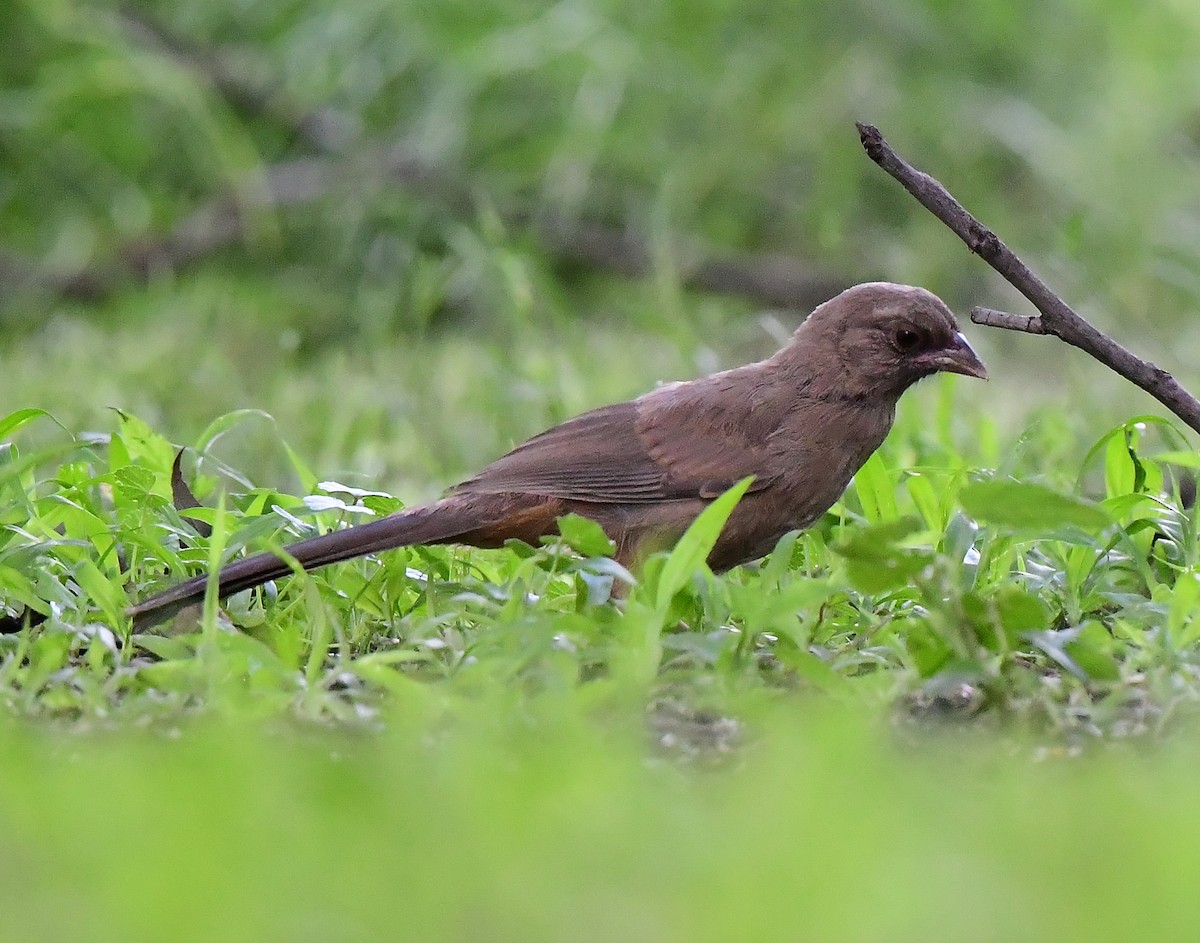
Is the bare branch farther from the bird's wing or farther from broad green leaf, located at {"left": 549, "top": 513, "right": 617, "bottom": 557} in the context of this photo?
broad green leaf, located at {"left": 549, "top": 513, "right": 617, "bottom": 557}

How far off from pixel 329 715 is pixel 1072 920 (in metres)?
1.34

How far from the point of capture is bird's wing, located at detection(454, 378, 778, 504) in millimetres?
3756

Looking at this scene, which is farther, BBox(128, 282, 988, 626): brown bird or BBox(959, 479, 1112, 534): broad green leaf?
BBox(128, 282, 988, 626): brown bird

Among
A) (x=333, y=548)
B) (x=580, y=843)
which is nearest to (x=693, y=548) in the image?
(x=333, y=548)

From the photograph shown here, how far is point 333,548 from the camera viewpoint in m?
3.37

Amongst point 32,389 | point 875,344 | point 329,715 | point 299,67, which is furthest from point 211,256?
point 329,715

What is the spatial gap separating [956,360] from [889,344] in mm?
160

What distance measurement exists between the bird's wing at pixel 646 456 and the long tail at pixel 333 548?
138 millimetres

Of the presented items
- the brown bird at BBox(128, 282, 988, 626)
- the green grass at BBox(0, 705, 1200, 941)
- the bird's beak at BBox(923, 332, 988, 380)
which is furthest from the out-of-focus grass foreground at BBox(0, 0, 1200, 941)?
the bird's beak at BBox(923, 332, 988, 380)

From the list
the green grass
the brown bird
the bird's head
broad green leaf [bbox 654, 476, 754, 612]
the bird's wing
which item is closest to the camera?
the green grass

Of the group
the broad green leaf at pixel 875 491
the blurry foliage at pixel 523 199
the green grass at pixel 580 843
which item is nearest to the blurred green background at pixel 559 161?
the blurry foliage at pixel 523 199

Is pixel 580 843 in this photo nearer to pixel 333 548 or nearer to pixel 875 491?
pixel 333 548

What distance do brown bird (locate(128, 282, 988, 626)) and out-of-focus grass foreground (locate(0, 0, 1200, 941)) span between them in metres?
0.12

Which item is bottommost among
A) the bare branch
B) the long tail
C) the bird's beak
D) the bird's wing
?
the long tail
